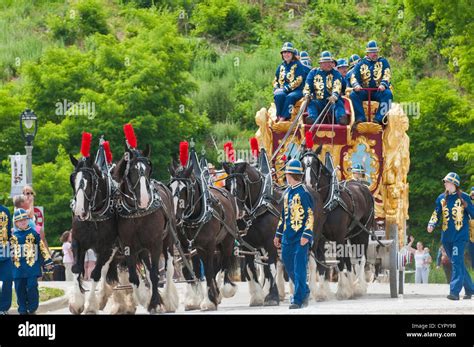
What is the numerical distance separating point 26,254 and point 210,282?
9.13ft

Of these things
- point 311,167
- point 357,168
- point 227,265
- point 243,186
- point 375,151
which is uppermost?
point 375,151

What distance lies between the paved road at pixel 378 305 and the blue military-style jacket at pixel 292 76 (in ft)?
11.8

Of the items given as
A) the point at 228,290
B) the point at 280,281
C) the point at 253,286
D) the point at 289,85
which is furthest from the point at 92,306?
the point at 289,85

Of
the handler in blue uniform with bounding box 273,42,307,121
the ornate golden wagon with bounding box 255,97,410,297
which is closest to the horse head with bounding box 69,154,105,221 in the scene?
the ornate golden wagon with bounding box 255,97,410,297

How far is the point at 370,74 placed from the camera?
2712cm

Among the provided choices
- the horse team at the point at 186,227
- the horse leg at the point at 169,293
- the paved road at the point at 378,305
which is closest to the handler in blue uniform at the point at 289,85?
the horse team at the point at 186,227

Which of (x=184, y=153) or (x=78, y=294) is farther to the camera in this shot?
(x=184, y=153)

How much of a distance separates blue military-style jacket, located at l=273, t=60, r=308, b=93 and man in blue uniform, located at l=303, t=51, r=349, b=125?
1.72 ft

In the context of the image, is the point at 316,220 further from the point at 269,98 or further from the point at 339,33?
the point at 339,33

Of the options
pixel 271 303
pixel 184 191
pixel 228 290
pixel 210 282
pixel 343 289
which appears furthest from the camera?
pixel 343 289

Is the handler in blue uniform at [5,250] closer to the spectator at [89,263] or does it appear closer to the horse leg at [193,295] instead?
the horse leg at [193,295]

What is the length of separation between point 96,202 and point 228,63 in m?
30.7

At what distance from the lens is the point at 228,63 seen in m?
50.4

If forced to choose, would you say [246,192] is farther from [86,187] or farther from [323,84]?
[323,84]
